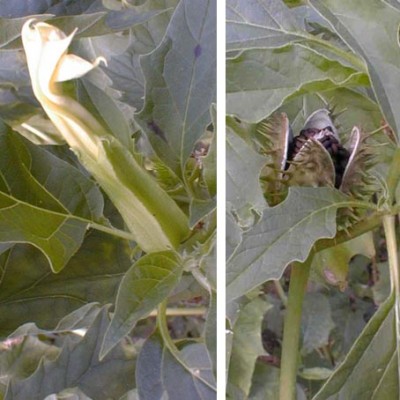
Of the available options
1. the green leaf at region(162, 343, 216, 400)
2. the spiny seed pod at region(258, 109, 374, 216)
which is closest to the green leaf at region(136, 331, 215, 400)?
the green leaf at region(162, 343, 216, 400)

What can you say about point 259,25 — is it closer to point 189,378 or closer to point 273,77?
point 273,77

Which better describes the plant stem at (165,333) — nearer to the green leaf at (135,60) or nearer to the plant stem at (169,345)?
the plant stem at (169,345)

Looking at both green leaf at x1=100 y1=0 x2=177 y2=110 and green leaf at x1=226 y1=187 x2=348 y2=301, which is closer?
green leaf at x1=226 y1=187 x2=348 y2=301

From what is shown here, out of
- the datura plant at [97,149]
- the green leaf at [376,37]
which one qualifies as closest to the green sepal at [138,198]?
the datura plant at [97,149]

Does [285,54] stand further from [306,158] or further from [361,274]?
[361,274]

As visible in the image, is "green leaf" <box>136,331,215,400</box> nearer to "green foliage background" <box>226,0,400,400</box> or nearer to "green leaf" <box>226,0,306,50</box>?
"green foliage background" <box>226,0,400,400</box>

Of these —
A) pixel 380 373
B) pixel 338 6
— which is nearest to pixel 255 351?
pixel 380 373

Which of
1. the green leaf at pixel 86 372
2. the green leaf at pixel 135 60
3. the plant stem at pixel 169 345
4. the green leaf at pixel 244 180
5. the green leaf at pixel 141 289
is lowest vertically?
the green leaf at pixel 86 372
